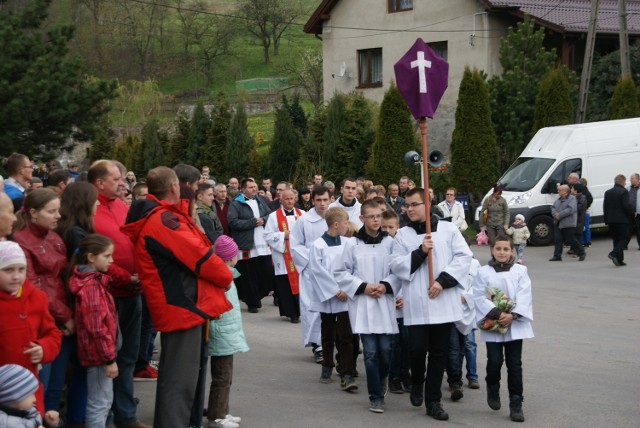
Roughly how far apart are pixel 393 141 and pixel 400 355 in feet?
69.6

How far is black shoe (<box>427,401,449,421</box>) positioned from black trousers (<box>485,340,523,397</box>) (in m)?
0.54

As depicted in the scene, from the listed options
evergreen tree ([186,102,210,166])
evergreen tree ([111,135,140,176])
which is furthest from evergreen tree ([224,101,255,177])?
evergreen tree ([111,135,140,176])

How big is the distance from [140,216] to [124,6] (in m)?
64.8

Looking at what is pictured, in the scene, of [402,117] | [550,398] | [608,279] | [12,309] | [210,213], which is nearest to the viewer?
[12,309]

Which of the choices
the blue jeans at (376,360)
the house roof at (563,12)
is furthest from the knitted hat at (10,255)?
the house roof at (563,12)

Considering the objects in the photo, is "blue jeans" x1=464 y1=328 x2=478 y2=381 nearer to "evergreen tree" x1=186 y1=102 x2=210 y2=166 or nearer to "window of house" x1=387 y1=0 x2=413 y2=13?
"window of house" x1=387 y1=0 x2=413 y2=13

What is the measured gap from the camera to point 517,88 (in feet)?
103

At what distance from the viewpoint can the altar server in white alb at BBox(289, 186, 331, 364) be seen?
10742 millimetres

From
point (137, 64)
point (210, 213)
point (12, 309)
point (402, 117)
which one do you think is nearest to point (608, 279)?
point (210, 213)

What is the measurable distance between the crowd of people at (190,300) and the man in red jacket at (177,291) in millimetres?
10

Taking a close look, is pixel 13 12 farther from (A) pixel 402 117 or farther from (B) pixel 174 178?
(B) pixel 174 178

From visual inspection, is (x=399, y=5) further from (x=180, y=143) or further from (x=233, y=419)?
(x=233, y=419)

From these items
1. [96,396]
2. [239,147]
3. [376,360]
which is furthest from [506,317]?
[239,147]

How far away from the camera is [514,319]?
830 centimetres
